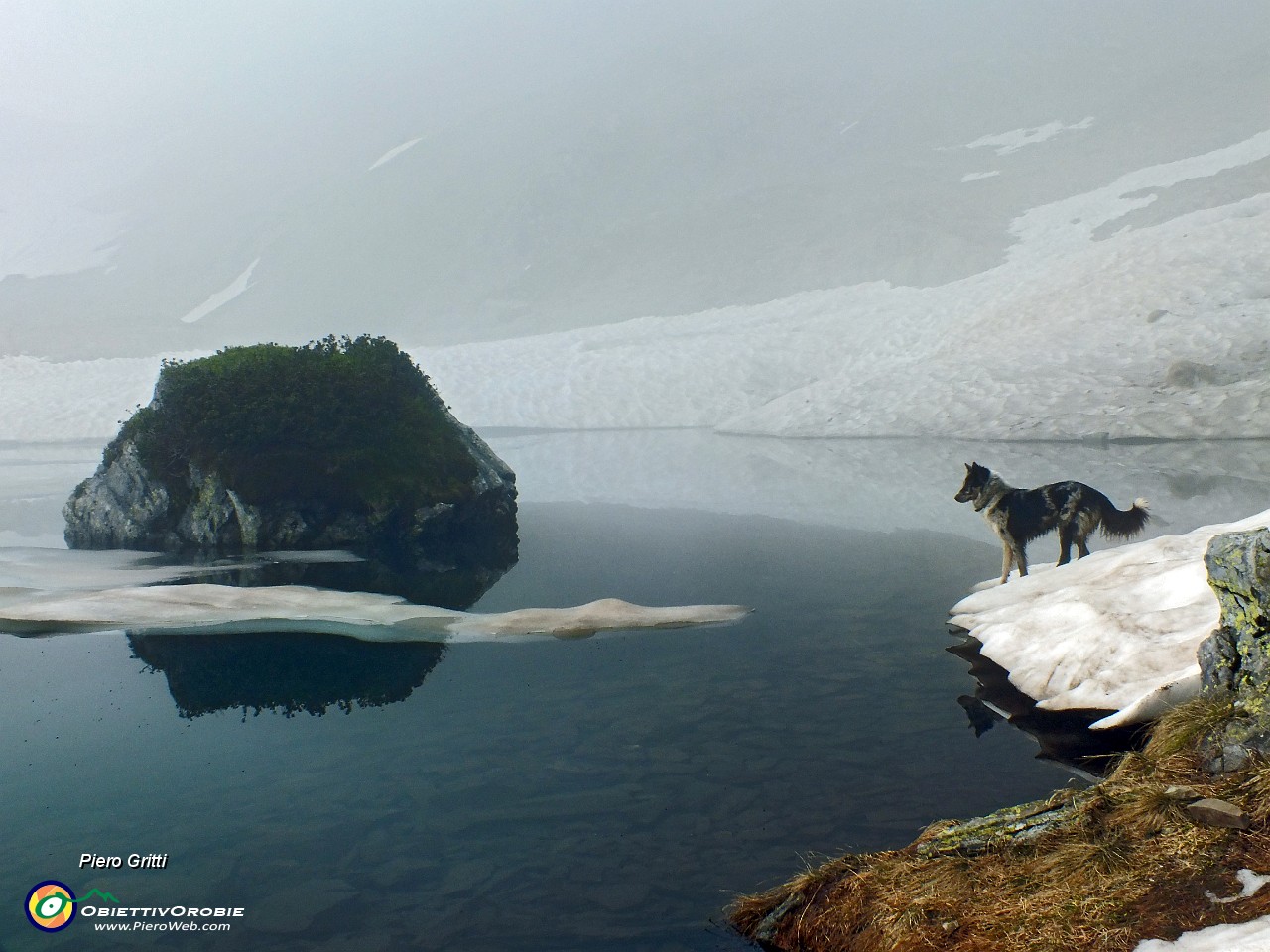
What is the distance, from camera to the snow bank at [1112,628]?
1104 centimetres

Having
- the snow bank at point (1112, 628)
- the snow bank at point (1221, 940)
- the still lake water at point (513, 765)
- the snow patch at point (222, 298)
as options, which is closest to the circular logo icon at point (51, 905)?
the still lake water at point (513, 765)

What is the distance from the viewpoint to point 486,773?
34.5ft

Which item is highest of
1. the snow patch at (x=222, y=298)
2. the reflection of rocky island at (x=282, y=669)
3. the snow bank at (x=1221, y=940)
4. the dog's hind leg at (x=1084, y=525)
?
the snow patch at (x=222, y=298)

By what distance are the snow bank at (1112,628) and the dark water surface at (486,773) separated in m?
0.94

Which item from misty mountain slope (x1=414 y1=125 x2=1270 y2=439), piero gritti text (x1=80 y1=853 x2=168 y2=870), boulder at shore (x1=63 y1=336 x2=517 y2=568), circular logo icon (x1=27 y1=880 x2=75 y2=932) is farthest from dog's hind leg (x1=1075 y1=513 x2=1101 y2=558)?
misty mountain slope (x1=414 y1=125 x2=1270 y2=439)

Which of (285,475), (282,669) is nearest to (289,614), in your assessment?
(282,669)

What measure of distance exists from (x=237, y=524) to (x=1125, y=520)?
18973 millimetres

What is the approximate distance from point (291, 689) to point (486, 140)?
156082 millimetres

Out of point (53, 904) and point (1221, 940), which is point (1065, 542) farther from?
point (53, 904)

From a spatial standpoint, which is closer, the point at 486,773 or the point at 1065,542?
the point at 486,773

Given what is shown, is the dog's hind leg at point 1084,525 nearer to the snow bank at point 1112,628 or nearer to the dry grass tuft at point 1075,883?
the snow bank at point 1112,628

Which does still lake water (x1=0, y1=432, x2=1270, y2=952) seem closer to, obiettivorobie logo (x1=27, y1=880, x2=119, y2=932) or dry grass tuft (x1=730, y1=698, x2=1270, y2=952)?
obiettivorobie logo (x1=27, y1=880, x2=119, y2=932)

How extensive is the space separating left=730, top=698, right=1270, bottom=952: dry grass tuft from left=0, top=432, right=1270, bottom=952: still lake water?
0.81 m

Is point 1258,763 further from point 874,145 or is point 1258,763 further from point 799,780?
point 874,145
